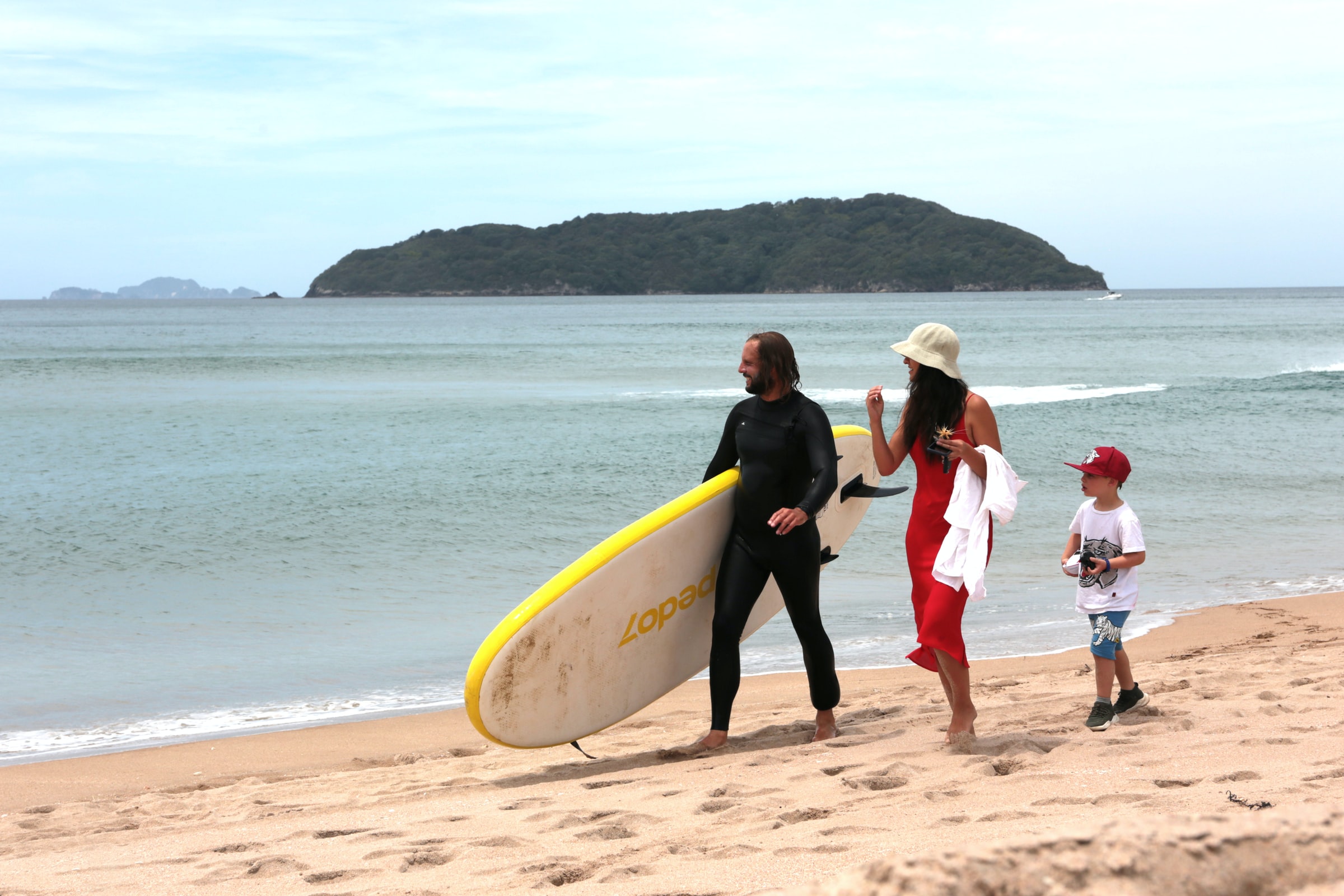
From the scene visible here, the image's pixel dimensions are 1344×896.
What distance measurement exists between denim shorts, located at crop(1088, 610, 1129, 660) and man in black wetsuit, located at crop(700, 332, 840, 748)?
0.96 meters

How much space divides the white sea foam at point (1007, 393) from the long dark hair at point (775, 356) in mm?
21349

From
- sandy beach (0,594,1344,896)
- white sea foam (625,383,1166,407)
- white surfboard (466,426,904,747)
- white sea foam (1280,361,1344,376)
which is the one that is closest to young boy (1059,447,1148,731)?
sandy beach (0,594,1344,896)

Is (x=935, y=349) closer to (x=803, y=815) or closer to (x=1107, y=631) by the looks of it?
(x=1107, y=631)

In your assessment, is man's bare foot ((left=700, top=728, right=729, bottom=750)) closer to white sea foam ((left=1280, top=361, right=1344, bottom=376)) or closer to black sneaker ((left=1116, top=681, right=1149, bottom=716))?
black sneaker ((left=1116, top=681, right=1149, bottom=716))

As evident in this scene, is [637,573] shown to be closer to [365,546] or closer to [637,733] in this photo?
[637,733]

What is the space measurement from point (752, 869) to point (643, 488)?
1138cm

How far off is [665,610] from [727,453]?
0.74 m

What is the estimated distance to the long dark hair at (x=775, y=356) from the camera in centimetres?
409

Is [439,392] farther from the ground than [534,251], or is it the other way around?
[534,251]

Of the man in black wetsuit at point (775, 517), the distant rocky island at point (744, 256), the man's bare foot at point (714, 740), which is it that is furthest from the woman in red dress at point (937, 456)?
the distant rocky island at point (744, 256)

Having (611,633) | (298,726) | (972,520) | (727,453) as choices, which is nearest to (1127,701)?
(972,520)

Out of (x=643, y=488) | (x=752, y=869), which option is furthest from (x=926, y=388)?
(x=643, y=488)

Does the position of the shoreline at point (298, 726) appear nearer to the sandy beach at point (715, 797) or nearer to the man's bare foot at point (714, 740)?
the sandy beach at point (715, 797)

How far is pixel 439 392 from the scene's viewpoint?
28703 millimetres
